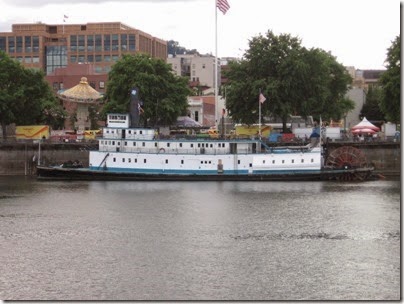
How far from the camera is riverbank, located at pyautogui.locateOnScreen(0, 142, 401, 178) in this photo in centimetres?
8188

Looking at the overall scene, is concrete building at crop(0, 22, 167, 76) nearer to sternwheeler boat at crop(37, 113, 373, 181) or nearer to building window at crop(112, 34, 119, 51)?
building window at crop(112, 34, 119, 51)

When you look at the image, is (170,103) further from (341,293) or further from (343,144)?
(341,293)

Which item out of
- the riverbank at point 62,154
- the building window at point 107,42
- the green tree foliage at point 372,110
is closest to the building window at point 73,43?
the building window at point 107,42

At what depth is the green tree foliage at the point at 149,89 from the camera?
303ft

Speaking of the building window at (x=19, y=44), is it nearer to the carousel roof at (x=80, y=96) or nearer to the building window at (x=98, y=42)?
the building window at (x=98, y=42)

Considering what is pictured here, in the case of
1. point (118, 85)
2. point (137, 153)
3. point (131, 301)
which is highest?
point (118, 85)

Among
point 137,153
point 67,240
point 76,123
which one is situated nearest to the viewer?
point 67,240

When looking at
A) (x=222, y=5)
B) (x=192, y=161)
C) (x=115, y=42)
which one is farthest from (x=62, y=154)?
(x=115, y=42)

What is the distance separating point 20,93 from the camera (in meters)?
88.2

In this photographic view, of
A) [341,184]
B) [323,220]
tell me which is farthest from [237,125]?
[323,220]

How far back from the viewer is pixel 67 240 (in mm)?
43844

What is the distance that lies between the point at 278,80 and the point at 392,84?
42.2 ft

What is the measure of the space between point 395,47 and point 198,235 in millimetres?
46845

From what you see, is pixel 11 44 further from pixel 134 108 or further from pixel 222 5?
pixel 222 5
